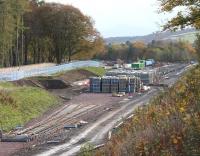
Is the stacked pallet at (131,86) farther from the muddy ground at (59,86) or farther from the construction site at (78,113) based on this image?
the muddy ground at (59,86)

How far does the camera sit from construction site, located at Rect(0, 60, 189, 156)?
32750mm

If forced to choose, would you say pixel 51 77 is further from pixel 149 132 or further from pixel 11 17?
pixel 149 132

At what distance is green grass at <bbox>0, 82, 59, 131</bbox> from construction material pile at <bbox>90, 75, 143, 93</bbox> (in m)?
11.1

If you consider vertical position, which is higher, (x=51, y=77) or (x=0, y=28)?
(x=0, y=28)

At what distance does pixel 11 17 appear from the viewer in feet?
267

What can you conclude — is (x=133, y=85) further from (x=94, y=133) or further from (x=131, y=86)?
(x=94, y=133)

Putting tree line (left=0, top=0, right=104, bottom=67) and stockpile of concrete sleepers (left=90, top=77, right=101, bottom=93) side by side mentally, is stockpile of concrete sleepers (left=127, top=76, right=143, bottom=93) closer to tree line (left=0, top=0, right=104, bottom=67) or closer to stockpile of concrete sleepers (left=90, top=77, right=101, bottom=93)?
stockpile of concrete sleepers (left=90, top=77, right=101, bottom=93)

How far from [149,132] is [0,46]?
66.4 metres

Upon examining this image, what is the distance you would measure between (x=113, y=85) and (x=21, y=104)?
21.6 meters

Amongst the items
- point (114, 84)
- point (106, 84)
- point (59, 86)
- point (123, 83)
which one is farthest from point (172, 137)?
point (59, 86)

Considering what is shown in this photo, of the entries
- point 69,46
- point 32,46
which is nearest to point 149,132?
point 69,46

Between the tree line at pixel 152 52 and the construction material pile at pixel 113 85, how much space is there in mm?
81365

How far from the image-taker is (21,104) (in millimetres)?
47938

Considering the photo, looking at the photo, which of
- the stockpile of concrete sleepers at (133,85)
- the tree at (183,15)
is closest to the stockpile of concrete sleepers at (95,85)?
the stockpile of concrete sleepers at (133,85)
